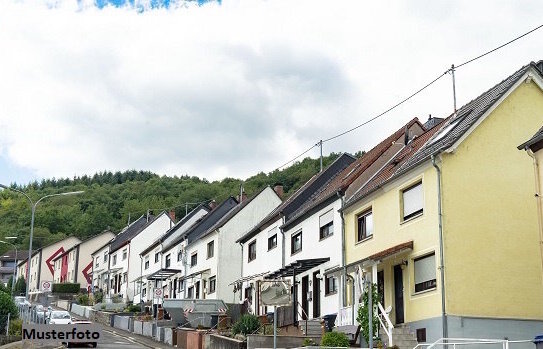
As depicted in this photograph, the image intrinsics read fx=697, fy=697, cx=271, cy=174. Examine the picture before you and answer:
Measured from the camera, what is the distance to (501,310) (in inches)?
811

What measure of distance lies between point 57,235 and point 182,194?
4305 cm

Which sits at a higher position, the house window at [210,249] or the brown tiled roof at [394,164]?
the brown tiled roof at [394,164]

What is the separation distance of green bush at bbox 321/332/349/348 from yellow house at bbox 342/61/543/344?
202 centimetres

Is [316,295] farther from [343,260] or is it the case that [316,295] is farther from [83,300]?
[83,300]

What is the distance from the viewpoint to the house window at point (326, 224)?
2977 centimetres

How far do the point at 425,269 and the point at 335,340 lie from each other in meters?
3.80

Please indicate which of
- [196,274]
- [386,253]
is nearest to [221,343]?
[386,253]

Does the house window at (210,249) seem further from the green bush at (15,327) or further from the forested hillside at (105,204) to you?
the forested hillside at (105,204)

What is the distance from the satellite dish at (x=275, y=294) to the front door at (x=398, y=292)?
7.62 metres

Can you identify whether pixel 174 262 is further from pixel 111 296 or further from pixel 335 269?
pixel 335 269

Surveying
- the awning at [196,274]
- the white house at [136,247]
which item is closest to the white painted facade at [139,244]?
the white house at [136,247]

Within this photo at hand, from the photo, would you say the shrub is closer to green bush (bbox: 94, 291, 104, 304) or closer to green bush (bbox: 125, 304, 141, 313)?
green bush (bbox: 125, 304, 141, 313)

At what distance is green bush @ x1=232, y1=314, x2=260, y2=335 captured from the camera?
3125 centimetres

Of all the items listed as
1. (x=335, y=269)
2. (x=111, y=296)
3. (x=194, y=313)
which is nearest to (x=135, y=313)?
(x=194, y=313)
